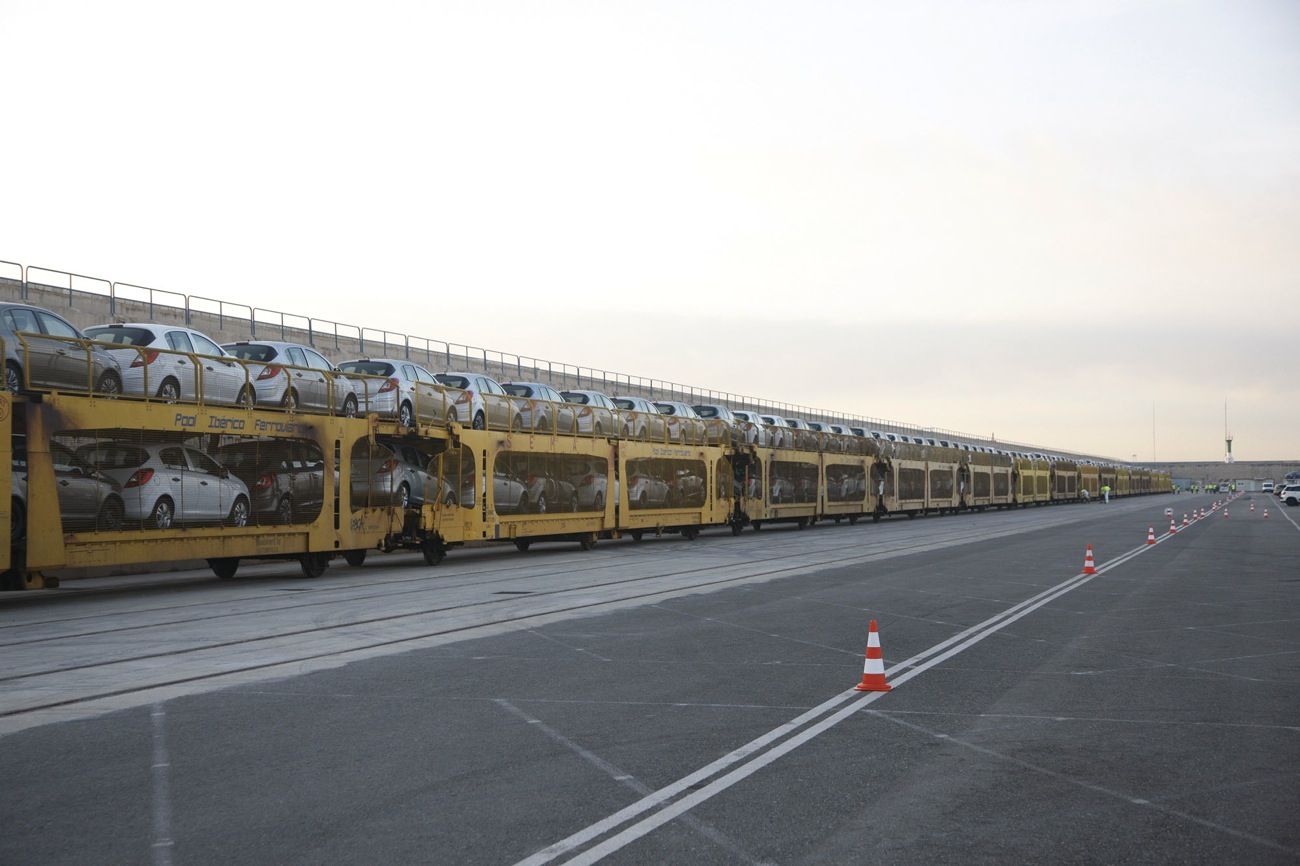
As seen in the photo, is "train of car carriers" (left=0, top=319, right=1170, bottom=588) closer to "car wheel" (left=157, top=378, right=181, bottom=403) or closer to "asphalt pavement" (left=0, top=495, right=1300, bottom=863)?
"car wheel" (left=157, top=378, right=181, bottom=403)

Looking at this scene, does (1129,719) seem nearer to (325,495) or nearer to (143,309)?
(325,495)

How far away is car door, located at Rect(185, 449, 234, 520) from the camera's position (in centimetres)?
1803

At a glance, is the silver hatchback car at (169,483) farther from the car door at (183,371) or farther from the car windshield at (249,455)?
the car door at (183,371)

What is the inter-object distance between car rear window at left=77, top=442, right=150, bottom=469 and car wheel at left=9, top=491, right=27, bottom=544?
1.13 meters

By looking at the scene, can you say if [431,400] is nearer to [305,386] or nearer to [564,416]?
[305,386]

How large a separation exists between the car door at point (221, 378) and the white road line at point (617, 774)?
1193 centimetres

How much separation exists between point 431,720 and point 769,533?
34265 mm

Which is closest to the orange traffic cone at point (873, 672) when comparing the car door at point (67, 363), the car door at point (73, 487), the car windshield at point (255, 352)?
the car door at point (73, 487)

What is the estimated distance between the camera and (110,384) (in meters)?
17.1

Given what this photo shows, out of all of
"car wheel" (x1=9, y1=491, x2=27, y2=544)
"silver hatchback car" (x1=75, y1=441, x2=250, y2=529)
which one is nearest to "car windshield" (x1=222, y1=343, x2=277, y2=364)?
"silver hatchback car" (x1=75, y1=441, x2=250, y2=529)

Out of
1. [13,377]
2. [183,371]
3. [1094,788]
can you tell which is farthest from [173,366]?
[1094,788]

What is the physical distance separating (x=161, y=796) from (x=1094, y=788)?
5.07 m

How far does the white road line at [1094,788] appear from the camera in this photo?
17.7ft

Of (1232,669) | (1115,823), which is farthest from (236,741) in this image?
(1232,669)
